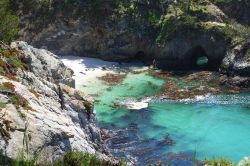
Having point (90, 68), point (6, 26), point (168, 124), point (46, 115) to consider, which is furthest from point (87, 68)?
point (46, 115)

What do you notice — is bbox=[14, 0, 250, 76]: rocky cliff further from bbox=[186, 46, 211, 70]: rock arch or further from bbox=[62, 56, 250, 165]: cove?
bbox=[62, 56, 250, 165]: cove

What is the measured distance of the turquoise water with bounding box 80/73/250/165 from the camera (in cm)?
3891

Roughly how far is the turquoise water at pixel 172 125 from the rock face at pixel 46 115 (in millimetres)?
7224

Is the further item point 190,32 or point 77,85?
point 190,32

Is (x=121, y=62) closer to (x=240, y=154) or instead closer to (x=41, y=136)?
(x=240, y=154)

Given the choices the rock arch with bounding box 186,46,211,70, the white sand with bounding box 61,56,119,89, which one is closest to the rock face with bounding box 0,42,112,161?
the white sand with bounding box 61,56,119,89

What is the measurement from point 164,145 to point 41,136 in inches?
816

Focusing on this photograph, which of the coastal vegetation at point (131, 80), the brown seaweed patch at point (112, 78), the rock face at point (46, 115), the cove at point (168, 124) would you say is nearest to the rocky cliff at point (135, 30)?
A: the coastal vegetation at point (131, 80)

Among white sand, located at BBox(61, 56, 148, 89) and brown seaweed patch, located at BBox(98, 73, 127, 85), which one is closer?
brown seaweed patch, located at BBox(98, 73, 127, 85)

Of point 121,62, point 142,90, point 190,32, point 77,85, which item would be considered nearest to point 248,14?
point 190,32

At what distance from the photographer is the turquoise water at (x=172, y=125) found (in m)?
38.9

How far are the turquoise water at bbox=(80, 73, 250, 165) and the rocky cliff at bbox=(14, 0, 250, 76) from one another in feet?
36.0

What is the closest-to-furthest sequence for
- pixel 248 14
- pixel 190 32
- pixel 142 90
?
pixel 142 90 < pixel 190 32 < pixel 248 14

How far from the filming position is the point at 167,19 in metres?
67.9
